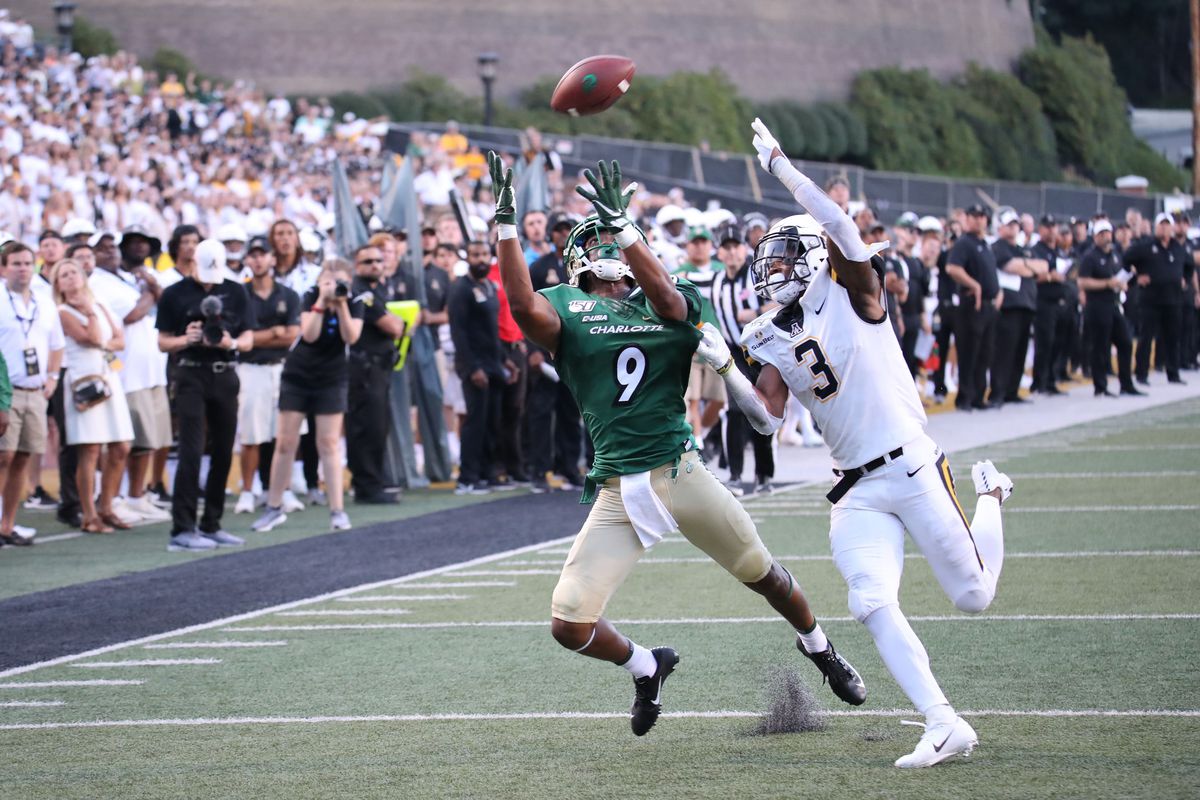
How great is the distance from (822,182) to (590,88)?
97.0ft

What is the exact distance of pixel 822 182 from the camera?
35.9m

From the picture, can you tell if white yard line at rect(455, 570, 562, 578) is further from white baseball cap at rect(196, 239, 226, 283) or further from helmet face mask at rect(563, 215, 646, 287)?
helmet face mask at rect(563, 215, 646, 287)

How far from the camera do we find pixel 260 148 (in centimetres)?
2981

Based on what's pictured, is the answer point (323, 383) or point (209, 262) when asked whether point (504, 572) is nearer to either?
point (323, 383)

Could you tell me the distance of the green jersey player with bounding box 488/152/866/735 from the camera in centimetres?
612

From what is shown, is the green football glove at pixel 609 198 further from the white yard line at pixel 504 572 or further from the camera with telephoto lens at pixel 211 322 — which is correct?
the camera with telephoto lens at pixel 211 322

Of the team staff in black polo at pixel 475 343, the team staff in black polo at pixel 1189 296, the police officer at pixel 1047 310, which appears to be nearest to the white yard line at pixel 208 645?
the team staff in black polo at pixel 475 343

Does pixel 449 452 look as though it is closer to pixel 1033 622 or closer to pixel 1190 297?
pixel 1033 622

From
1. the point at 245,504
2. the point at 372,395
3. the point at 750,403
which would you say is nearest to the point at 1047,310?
the point at 372,395

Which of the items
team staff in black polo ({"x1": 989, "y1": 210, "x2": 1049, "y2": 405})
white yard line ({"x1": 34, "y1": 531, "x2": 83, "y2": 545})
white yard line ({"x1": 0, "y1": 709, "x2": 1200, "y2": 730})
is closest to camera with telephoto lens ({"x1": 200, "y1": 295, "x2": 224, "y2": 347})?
white yard line ({"x1": 34, "y1": 531, "x2": 83, "y2": 545})

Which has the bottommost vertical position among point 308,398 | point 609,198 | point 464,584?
point 464,584

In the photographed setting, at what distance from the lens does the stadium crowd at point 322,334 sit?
38.8ft

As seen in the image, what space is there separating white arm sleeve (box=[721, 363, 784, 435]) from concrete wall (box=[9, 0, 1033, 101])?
41353mm

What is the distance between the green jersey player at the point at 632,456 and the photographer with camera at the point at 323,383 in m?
5.96
